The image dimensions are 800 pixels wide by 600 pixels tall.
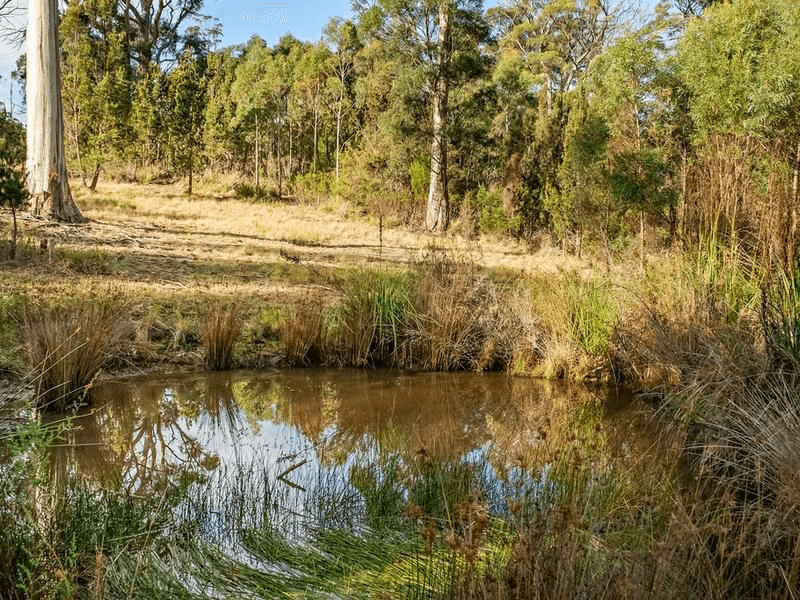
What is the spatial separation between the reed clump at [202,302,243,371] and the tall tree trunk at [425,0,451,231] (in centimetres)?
1376

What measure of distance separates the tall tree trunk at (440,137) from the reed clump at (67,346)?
48.1 feet

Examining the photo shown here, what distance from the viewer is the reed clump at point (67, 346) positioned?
4.66 m

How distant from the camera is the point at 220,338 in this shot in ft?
20.1

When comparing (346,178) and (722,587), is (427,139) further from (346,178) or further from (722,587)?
(722,587)

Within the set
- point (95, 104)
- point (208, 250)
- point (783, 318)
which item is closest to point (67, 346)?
point (783, 318)

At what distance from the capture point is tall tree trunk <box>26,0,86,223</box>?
11867 mm

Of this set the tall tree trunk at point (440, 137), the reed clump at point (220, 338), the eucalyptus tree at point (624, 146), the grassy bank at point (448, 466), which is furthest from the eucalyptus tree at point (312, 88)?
the reed clump at point (220, 338)

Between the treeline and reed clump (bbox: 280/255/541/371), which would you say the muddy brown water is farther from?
the treeline

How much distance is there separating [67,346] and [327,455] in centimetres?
188

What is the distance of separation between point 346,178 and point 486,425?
795 inches

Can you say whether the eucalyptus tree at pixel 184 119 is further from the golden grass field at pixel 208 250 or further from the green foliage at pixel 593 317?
the green foliage at pixel 593 317

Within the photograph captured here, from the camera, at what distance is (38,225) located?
1084cm

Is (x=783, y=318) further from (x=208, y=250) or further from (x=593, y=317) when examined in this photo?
(x=208, y=250)

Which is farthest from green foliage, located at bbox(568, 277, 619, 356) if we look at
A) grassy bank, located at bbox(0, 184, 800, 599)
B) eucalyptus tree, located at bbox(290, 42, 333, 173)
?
eucalyptus tree, located at bbox(290, 42, 333, 173)
